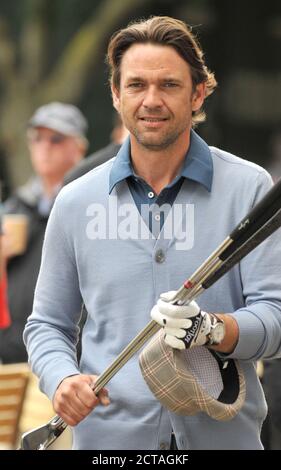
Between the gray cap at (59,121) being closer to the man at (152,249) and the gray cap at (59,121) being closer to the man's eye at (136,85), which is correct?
the man at (152,249)

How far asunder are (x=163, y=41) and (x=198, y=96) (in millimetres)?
210

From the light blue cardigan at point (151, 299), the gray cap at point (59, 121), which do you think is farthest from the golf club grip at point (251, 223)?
the gray cap at point (59, 121)

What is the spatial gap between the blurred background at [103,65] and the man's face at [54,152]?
18.9 ft

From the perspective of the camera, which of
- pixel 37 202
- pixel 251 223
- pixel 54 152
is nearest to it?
pixel 251 223

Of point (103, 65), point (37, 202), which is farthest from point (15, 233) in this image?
point (103, 65)

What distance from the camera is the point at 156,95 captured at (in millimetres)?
4238

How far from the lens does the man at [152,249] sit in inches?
165

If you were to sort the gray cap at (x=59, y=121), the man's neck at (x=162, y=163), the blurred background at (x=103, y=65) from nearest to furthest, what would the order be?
the man's neck at (x=162, y=163)
the gray cap at (x=59, y=121)
the blurred background at (x=103, y=65)

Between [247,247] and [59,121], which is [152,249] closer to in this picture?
[247,247]

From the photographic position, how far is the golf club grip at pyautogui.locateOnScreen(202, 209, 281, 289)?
12.8 ft

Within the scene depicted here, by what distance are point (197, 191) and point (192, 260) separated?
0.70 ft

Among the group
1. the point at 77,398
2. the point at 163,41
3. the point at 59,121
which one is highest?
the point at 163,41

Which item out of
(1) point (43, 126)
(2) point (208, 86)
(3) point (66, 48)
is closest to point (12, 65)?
(3) point (66, 48)

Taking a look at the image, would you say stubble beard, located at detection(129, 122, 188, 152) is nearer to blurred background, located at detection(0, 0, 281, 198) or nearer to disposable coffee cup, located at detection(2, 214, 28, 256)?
disposable coffee cup, located at detection(2, 214, 28, 256)
